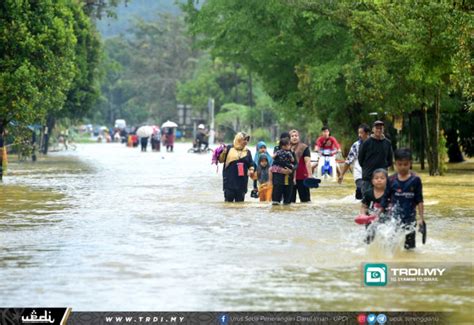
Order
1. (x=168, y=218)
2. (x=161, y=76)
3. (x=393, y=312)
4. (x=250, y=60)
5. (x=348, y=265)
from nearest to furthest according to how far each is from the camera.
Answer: (x=393, y=312)
(x=348, y=265)
(x=168, y=218)
(x=250, y=60)
(x=161, y=76)

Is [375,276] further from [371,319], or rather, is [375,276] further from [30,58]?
[30,58]

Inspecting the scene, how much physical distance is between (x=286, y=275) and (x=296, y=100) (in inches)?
1482

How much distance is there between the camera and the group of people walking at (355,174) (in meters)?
14.8

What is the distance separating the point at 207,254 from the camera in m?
15.2

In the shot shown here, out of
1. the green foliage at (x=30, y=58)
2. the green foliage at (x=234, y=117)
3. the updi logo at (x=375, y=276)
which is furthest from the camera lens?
the green foliage at (x=234, y=117)

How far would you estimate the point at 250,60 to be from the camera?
50219 millimetres

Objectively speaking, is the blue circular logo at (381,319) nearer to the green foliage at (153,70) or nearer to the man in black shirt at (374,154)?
the man in black shirt at (374,154)

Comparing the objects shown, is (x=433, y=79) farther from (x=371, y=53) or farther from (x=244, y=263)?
(x=244, y=263)

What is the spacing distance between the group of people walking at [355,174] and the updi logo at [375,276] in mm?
2285

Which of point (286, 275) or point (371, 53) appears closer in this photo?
point (286, 275)

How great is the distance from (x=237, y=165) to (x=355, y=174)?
2491mm

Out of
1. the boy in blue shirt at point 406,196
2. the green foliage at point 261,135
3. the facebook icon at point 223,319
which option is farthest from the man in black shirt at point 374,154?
the green foliage at point 261,135

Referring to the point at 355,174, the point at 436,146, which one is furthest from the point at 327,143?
the point at 355,174

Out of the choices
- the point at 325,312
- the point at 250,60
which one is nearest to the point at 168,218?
the point at 325,312
